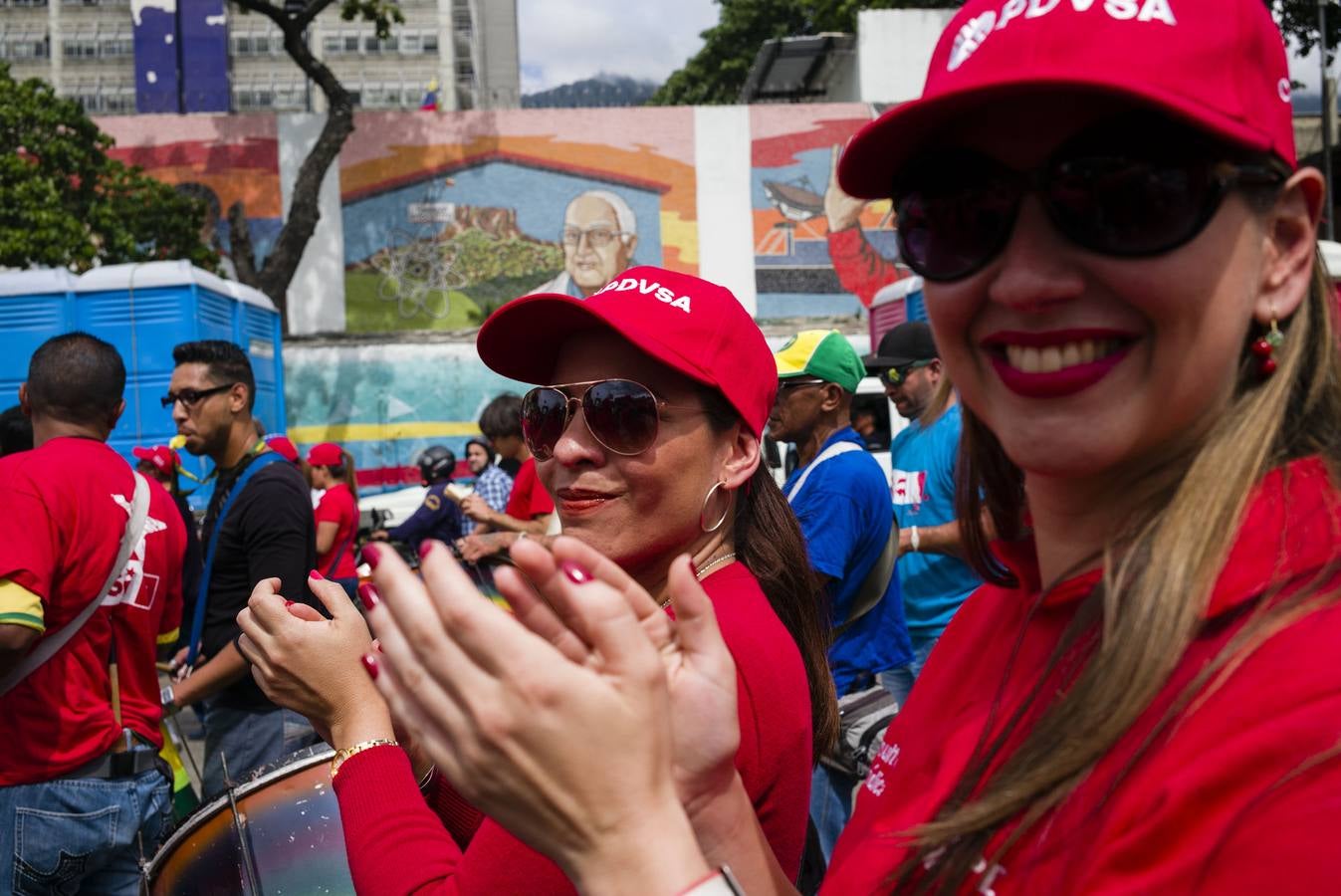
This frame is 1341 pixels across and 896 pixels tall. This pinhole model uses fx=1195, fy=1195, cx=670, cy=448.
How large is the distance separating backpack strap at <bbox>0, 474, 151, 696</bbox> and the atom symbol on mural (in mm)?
19302

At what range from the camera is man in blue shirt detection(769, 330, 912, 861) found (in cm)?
434

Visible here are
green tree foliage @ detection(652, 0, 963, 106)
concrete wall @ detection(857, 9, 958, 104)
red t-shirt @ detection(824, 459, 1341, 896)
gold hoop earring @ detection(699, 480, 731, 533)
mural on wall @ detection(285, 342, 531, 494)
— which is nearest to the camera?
red t-shirt @ detection(824, 459, 1341, 896)

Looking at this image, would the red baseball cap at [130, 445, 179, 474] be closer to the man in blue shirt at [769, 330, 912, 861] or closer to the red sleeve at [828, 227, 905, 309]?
the man in blue shirt at [769, 330, 912, 861]

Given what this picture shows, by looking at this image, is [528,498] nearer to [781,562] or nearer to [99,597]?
[99,597]

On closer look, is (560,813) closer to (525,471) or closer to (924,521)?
(924,521)

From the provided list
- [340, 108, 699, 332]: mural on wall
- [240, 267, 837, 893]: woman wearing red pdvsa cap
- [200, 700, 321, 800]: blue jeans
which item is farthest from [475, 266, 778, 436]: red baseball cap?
[340, 108, 699, 332]: mural on wall

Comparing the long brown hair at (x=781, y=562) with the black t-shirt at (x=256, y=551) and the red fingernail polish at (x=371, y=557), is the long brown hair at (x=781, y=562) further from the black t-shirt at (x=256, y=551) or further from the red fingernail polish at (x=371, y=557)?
the black t-shirt at (x=256, y=551)

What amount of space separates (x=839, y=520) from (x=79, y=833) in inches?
105

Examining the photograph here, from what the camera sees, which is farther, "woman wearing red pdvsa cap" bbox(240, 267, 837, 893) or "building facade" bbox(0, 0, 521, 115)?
"building facade" bbox(0, 0, 521, 115)

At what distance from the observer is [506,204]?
2317cm

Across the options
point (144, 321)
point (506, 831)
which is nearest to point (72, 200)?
point (144, 321)

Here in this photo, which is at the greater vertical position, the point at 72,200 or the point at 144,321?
the point at 72,200

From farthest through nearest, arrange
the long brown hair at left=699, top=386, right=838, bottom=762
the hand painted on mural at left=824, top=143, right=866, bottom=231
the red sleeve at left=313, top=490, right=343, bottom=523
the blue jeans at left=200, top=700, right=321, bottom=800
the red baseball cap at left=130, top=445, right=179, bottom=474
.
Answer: the hand painted on mural at left=824, top=143, right=866, bottom=231, the red baseball cap at left=130, top=445, right=179, bottom=474, the red sleeve at left=313, top=490, right=343, bottom=523, the blue jeans at left=200, top=700, right=321, bottom=800, the long brown hair at left=699, top=386, right=838, bottom=762

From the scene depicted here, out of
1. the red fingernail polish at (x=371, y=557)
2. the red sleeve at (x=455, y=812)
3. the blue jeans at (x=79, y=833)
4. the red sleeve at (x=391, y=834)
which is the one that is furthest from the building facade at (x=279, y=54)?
the red fingernail polish at (x=371, y=557)
